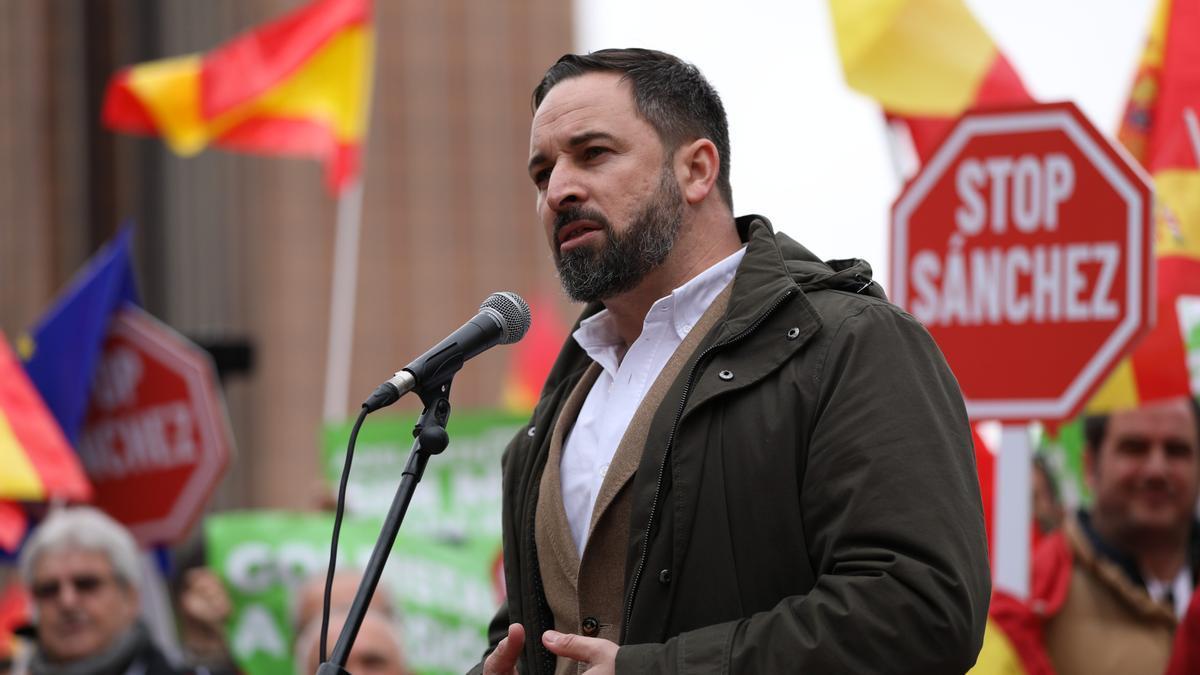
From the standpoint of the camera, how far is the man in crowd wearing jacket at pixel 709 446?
267 cm

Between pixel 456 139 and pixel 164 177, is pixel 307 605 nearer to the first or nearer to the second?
pixel 164 177

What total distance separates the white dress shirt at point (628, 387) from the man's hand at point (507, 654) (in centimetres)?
23

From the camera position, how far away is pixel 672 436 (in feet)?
9.37

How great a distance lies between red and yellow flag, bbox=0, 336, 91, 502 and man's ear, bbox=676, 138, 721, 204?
434cm

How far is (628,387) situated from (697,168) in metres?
0.39

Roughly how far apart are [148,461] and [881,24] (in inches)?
162

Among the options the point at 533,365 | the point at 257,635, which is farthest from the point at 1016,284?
the point at 533,365

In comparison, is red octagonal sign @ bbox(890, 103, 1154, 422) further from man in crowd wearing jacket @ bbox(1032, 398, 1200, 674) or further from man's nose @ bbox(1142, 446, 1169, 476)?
man's nose @ bbox(1142, 446, 1169, 476)

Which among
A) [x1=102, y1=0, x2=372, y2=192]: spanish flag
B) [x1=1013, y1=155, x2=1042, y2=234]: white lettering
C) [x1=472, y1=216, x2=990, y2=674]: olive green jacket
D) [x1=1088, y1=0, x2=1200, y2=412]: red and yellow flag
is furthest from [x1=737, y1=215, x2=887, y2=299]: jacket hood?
[x1=102, y1=0, x2=372, y2=192]: spanish flag

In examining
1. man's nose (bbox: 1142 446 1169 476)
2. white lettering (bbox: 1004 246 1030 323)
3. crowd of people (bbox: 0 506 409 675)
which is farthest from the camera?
crowd of people (bbox: 0 506 409 675)

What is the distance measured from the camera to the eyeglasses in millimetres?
5953

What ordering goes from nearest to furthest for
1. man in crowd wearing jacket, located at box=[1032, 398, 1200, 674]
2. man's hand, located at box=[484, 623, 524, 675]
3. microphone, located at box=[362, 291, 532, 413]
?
man's hand, located at box=[484, 623, 524, 675] → microphone, located at box=[362, 291, 532, 413] → man in crowd wearing jacket, located at box=[1032, 398, 1200, 674]

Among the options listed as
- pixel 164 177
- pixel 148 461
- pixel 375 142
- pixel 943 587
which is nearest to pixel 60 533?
pixel 148 461

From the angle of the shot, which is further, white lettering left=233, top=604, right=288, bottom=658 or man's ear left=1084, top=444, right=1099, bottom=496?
white lettering left=233, top=604, right=288, bottom=658
